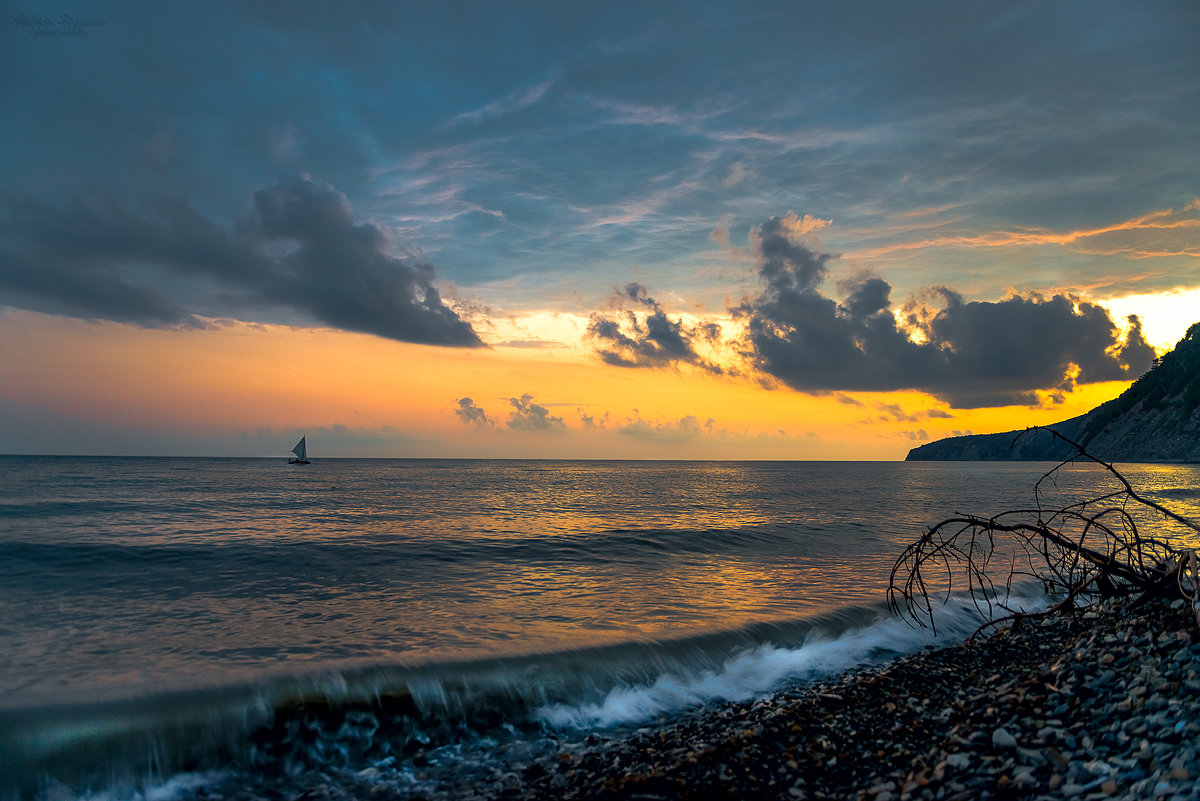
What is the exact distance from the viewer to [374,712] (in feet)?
26.1

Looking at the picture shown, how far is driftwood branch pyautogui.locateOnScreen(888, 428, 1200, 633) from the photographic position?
7258 millimetres

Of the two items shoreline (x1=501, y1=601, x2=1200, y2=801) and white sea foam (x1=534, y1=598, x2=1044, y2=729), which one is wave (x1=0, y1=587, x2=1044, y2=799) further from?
shoreline (x1=501, y1=601, x2=1200, y2=801)

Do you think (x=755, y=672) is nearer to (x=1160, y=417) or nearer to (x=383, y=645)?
(x=383, y=645)

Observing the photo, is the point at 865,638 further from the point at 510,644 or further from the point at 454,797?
the point at 454,797

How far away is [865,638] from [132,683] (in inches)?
483

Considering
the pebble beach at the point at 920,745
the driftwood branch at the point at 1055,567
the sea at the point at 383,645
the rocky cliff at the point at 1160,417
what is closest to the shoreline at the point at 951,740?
the pebble beach at the point at 920,745

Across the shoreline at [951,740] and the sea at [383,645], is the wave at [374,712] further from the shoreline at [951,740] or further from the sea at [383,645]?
Result: the shoreline at [951,740]

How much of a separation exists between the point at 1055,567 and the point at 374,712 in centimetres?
1556

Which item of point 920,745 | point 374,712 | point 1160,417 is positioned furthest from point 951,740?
point 1160,417

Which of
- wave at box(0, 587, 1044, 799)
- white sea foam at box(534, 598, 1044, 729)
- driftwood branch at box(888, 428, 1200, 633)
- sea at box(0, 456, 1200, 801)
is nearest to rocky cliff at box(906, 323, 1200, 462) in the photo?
driftwood branch at box(888, 428, 1200, 633)

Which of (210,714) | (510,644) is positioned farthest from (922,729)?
(210,714)

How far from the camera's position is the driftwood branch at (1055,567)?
7.26 meters

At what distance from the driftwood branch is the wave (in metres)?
2.57

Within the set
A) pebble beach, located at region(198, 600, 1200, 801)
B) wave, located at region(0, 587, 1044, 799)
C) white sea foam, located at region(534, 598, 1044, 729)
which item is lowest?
white sea foam, located at region(534, 598, 1044, 729)
